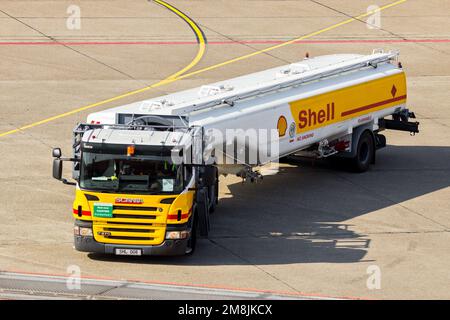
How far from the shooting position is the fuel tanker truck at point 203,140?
2720cm

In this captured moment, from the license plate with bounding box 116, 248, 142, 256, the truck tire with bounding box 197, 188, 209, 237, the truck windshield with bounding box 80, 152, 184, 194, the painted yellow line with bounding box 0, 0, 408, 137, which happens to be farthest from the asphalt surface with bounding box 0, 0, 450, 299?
the truck windshield with bounding box 80, 152, 184, 194

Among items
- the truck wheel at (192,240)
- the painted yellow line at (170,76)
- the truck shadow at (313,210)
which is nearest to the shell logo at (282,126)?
the truck shadow at (313,210)

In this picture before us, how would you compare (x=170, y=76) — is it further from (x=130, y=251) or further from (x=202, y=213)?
(x=130, y=251)

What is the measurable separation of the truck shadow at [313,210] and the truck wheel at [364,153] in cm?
30

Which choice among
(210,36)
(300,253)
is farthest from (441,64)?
(300,253)

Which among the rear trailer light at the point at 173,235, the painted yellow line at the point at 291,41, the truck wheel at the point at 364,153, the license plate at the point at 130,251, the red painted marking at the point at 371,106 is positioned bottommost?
the license plate at the point at 130,251

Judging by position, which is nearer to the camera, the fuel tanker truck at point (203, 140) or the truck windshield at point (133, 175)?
the fuel tanker truck at point (203, 140)

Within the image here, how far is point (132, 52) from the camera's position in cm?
4903

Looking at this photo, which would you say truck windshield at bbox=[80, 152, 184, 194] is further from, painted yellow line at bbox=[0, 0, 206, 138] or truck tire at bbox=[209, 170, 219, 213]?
painted yellow line at bbox=[0, 0, 206, 138]

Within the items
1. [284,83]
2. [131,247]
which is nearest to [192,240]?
[131,247]

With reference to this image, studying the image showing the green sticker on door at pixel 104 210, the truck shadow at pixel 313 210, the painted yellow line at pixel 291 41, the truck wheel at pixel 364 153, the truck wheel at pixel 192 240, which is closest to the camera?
the green sticker on door at pixel 104 210

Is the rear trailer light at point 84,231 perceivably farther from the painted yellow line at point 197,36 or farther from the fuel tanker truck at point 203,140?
the painted yellow line at point 197,36
